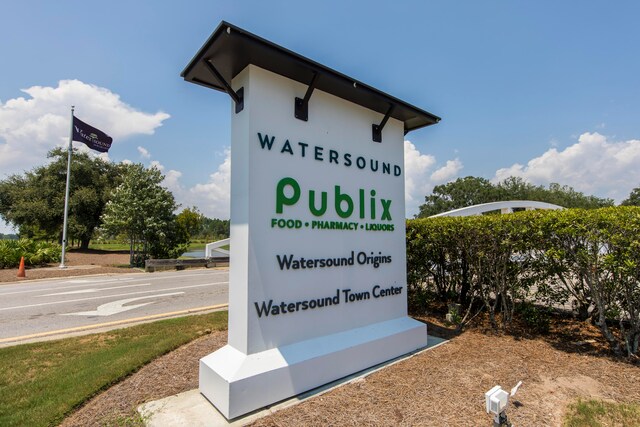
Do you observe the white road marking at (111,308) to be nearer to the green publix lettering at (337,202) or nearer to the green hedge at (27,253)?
the green publix lettering at (337,202)

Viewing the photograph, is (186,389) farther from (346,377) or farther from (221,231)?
(221,231)

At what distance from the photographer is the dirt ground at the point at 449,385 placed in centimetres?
288

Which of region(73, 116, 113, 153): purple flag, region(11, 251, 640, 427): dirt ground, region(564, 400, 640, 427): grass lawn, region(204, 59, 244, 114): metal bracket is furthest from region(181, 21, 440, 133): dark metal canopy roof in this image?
region(73, 116, 113, 153): purple flag

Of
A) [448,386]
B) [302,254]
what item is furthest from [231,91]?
[448,386]

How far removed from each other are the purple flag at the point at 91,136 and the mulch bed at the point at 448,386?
1676 centimetres

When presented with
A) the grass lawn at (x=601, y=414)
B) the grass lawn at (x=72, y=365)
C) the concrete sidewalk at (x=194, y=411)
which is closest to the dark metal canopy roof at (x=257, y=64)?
the concrete sidewalk at (x=194, y=411)

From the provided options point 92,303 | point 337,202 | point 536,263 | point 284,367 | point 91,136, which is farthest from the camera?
point 91,136

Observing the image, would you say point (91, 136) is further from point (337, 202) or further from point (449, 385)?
point (449, 385)

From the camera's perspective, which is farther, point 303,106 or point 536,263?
point 536,263

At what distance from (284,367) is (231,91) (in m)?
3.05

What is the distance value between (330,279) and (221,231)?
77.8m

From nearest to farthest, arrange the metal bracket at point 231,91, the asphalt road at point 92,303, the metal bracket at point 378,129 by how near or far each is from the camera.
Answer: the metal bracket at point 231,91 → the metal bracket at point 378,129 → the asphalt road at point 92,303

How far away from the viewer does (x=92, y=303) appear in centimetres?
857

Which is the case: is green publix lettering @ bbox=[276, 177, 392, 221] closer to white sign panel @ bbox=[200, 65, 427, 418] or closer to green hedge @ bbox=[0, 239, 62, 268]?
white sign panel @ bbox=[200, 65, 427, 418]
